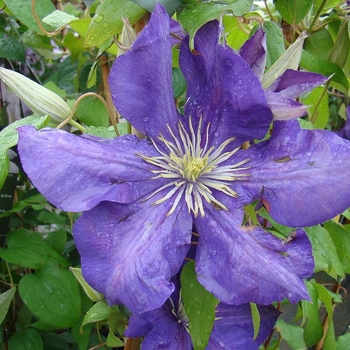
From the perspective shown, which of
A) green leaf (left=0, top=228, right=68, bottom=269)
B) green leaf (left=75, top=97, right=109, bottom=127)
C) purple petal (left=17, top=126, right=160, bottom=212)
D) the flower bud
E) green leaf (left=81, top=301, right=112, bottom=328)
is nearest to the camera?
purple petal (left=17, top=126, right=160, bottom=212)

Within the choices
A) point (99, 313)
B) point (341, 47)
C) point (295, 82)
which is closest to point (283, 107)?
point (295, 82)

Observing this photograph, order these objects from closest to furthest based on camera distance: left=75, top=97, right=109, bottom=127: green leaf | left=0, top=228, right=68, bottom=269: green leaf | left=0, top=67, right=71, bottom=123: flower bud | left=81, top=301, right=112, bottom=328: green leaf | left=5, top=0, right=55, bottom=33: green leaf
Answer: left=0, top=67, right=71, bottom=123: flower bud → left=81, top=301, right=112, bottom=328: green leaf → left=5, top=0, right=55, bottom=33: green leaf → left=75, top=97, right=109, bottom=127: green leaf → left=0, top=228, right=68, bottom=269: green leaf

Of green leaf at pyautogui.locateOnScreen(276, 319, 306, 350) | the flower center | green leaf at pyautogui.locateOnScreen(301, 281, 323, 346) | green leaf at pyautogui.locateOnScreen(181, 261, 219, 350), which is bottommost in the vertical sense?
green leaf at pyautogui.locateOnScreen(276, 319, 306, 350)

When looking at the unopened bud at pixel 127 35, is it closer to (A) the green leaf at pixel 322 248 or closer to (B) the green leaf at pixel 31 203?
(A) the green leaf at pixel 322 248

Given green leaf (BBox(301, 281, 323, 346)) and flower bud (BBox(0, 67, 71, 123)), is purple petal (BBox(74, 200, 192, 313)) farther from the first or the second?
green leaf (BBox(301, 281, 323, 346))

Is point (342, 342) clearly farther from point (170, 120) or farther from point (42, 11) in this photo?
point (42, 11)

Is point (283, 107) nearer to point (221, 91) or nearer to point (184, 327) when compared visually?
point (221, 91)

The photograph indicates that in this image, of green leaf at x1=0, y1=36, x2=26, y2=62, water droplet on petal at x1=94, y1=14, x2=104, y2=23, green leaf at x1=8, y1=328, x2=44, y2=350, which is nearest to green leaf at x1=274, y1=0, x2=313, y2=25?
water droplet on petal at x1=94, y1=14, x2=104, y2=23
